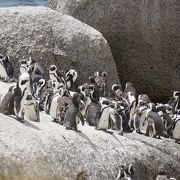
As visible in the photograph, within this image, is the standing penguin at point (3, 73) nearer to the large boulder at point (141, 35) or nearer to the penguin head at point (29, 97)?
the penguin head at point (29, 97)

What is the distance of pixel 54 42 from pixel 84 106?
4507 mm

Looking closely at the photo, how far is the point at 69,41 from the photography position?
20.3 meters

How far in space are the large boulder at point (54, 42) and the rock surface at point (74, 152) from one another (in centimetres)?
500

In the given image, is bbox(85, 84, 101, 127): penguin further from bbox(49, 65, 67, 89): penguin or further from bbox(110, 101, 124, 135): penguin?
bbox(49, 65, 67, 89): penguin

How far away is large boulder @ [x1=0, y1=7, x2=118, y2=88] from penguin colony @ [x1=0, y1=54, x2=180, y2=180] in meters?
1.00

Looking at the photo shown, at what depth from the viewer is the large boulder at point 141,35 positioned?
21547 millimetres

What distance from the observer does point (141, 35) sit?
21.8 m

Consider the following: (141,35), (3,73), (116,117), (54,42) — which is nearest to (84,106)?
(116,117)

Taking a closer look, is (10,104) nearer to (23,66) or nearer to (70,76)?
(23,66)

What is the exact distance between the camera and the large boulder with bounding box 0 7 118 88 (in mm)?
20188

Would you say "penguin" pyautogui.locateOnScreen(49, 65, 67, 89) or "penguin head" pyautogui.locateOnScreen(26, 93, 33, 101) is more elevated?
"penguin head" pyautogui.locateOnScreen(26, 93, 33, 101)

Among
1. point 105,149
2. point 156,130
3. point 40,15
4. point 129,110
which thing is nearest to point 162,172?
point 105,149

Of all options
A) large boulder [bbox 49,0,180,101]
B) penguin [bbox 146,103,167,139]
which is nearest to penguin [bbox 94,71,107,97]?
large boulder [bbox 49,0,180,101]

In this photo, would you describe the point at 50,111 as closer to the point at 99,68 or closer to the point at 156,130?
the point at 156,130
